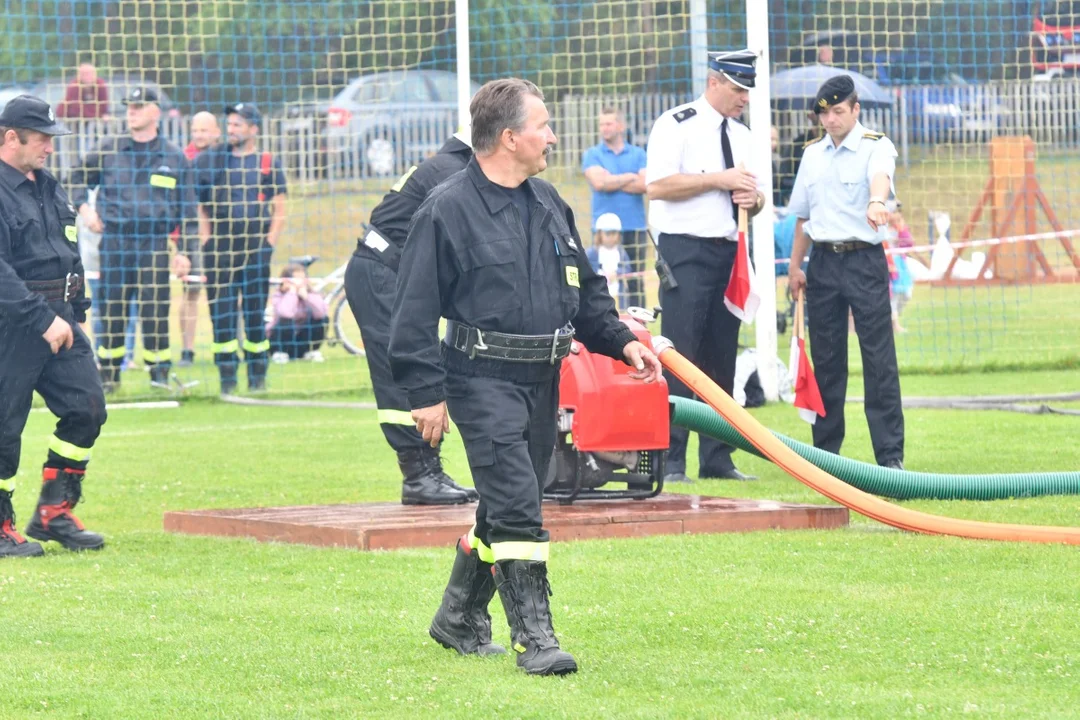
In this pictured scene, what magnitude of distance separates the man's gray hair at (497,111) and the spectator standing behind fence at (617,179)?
388 inches

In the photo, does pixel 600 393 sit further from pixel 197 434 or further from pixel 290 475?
pixel 197 434

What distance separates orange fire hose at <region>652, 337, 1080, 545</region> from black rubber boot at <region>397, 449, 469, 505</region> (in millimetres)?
1496

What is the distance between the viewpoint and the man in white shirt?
930 cm

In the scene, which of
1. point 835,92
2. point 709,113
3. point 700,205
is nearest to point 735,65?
point 709,113

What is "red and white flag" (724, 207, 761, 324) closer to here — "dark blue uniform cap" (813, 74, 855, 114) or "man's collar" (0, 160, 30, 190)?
"dark blue uniform cap" (813, 74, 855, 114)

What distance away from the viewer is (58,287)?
7.62 m

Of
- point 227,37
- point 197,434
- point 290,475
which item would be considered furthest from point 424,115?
point 290,475

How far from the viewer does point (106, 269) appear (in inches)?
608

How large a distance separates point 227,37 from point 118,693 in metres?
15.4

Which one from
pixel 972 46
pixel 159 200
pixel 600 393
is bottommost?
pixel 600 393

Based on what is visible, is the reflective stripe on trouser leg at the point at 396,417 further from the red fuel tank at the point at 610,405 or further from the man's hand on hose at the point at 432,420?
the man's hand on hose at the point at 432,420

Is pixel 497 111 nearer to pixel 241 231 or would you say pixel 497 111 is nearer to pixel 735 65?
pixel 735 65

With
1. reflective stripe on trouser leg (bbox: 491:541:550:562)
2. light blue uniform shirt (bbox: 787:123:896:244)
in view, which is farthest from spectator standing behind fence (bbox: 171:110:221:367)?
reflective stripe on trouser leg (bbox: 491:541:550:562)

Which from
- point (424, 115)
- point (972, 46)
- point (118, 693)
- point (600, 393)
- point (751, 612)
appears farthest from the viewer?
point (424, 115)
